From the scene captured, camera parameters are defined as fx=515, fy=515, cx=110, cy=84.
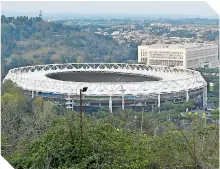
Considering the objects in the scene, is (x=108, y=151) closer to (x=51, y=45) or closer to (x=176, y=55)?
(x=176, y=55)

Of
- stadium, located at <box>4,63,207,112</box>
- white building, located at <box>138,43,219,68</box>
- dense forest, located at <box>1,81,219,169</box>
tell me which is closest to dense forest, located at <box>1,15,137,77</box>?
white building, located at <box>138,43,219,68</box>

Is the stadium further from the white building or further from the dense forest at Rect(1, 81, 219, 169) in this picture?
the dense forest at Rect(1, 81, 219, 169)

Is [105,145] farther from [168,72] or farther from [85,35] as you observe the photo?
[85,35]

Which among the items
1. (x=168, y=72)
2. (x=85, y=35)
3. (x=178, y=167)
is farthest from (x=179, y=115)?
(x=85, y=35)

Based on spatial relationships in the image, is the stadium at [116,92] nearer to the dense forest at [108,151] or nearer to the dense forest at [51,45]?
the dense forest at [108,151]

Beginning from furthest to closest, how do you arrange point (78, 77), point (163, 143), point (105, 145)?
point (78, 77), point (163, 143), point (105, 145)

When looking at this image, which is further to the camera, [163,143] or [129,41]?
[129,41]
